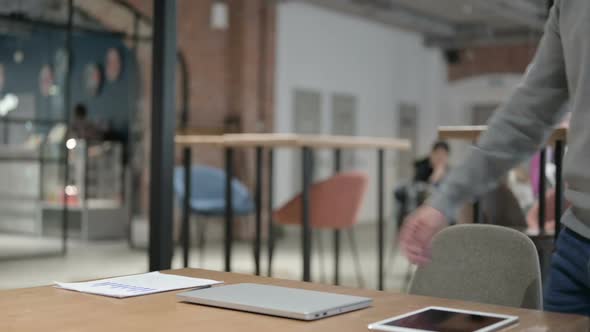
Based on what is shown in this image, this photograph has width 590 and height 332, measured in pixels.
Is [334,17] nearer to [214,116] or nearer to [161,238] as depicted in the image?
[214,116]

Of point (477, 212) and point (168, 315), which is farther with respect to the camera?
point (477, 212)

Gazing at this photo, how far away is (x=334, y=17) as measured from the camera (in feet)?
37.9

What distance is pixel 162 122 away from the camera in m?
2.74

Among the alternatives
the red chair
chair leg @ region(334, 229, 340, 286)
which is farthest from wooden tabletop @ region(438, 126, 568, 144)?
the red chair

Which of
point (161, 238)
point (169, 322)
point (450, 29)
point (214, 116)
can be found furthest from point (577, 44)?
point (450, 29)

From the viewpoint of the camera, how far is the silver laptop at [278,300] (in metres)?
1.25

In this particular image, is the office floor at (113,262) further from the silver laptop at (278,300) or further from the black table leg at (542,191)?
the silver laptop at (278,300)

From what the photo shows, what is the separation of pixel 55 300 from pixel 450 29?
483 inches

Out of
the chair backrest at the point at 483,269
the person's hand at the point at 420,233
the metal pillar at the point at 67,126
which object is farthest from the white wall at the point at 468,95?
the person's hand at the point at 420,233

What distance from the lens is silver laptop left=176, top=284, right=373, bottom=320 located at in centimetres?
125

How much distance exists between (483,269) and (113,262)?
518 cm

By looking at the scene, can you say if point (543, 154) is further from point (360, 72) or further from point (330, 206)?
point (360, 72)

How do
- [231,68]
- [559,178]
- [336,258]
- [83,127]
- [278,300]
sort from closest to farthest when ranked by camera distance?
[278,300]
[559,178]
[336,258]
[83,127]
[231,68]

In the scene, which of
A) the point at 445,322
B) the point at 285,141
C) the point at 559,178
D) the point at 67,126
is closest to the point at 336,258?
the point at 285,141
